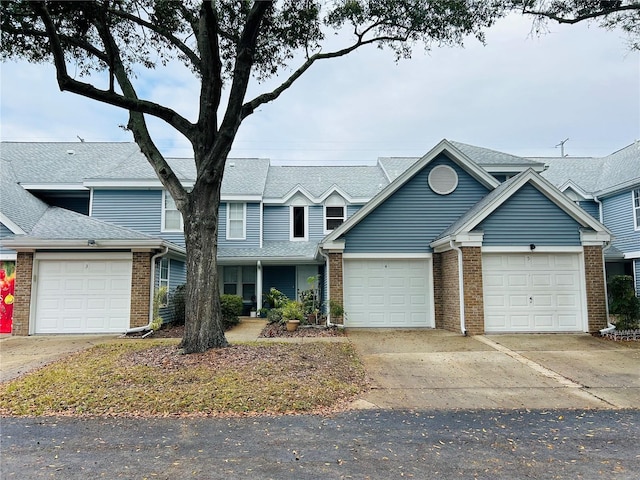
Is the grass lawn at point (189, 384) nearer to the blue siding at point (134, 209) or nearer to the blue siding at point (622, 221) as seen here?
the blue siding at point (134, 209)

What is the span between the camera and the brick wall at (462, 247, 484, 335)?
12.0 m

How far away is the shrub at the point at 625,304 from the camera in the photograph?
11641 millimetres

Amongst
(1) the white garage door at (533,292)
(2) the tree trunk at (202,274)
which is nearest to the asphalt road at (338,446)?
(2) the tree trunk at (202,274)

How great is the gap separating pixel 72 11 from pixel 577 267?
47.9 feet

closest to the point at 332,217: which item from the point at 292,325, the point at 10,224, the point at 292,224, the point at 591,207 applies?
the point at 292,224

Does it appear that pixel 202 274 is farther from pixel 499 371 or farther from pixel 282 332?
pixel 499 371

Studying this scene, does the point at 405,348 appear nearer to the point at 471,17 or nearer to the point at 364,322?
the point at 364,322

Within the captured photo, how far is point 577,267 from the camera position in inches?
491

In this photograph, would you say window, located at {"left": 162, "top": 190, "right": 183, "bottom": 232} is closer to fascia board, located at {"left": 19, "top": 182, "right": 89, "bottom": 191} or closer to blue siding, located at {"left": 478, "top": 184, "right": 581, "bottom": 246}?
fascia board, located at {"left": 19, "top": 182, "right": 89, "bottom": 191}

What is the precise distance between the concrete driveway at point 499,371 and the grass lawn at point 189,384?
0.81 m

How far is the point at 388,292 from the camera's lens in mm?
14047

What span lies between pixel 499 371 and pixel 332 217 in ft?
40.6

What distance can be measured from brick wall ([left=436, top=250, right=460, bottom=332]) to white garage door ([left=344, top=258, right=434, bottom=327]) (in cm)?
42

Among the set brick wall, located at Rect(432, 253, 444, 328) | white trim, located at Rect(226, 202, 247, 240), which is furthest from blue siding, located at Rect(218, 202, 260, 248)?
brick wall, located at Rect(432, 253, 444, 328)
